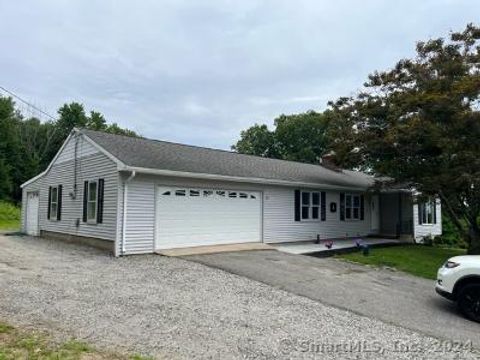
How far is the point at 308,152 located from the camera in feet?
148

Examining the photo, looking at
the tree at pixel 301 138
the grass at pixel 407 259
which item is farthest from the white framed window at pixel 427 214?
the tree at pixel 301 138

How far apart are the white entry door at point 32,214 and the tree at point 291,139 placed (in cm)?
3054

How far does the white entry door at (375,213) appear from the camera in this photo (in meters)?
21.9

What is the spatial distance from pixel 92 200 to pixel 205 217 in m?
3.77

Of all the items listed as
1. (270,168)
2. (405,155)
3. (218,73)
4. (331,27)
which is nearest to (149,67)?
(218,73)

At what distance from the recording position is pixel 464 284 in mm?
7742

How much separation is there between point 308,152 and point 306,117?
14.4 feet

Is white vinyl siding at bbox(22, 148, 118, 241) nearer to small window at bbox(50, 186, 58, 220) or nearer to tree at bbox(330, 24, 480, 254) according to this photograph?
small window at bbox(50, 186, 58, 220)

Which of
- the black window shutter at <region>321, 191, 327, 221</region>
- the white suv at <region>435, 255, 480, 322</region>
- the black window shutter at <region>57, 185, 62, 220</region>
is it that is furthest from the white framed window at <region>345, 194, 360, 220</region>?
the black window shutter at <region>57, 185, 62, 220</region>

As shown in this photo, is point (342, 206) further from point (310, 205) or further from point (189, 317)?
point (189, 317)

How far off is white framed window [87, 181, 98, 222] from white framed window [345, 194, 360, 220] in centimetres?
1163

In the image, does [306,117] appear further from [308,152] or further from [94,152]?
[94,152]

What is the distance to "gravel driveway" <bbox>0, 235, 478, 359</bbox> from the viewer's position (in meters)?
5.37

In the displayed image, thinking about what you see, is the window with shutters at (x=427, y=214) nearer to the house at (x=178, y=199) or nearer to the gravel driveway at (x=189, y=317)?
the house at (x=178, y=199)
